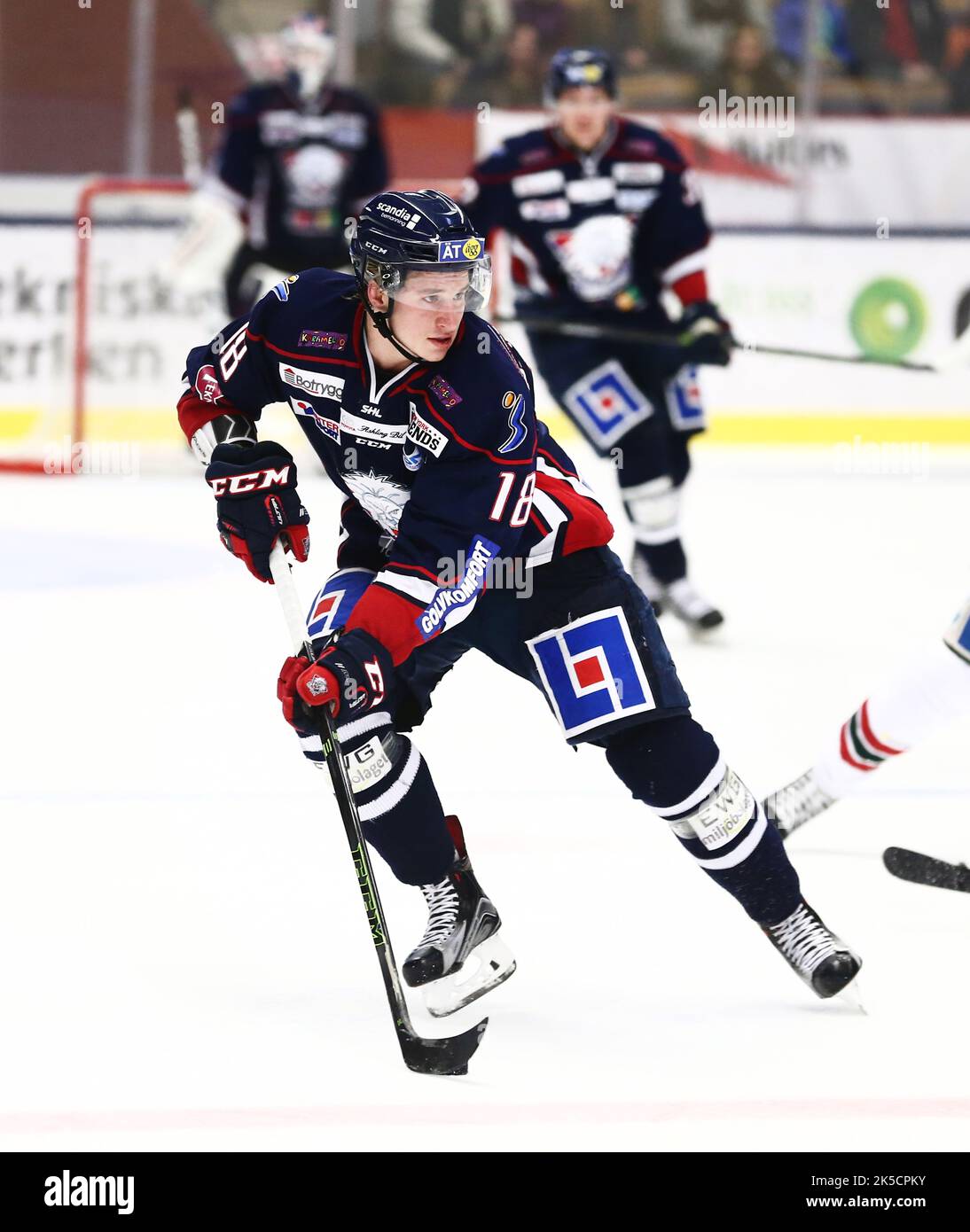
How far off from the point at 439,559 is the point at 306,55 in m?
5.51

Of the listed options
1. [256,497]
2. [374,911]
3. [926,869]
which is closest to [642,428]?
Answer: [926,869]

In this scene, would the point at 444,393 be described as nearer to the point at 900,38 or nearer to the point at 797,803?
the point at 797,803

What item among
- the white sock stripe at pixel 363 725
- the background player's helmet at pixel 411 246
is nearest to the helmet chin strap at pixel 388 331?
the background player's helmet at pixel 411 246

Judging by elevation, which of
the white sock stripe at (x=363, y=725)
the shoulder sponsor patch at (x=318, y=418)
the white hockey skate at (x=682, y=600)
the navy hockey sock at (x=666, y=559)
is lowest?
the white hockey skate at (x=682, y=600)

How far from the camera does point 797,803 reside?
330 cm

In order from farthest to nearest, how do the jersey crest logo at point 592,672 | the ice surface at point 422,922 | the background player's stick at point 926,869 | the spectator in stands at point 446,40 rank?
the spectator in stands at point 446,40, the background player's stick at point 926,869, the jersey crest logo at point 592,672, the ice surface at point 422,922

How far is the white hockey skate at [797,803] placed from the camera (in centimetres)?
328

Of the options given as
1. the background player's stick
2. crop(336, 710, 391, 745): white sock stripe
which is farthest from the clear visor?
the background player's stick

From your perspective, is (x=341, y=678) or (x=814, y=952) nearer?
(x=341, y=678)

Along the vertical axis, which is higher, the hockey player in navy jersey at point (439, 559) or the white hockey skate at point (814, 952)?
the hockey player in navy jersey at point (439, 559)

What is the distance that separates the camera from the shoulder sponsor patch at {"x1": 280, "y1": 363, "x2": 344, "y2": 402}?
2.58 meters

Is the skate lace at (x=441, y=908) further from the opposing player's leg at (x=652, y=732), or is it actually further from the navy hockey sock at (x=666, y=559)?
the navy hockey sock at (x=666, y=559)

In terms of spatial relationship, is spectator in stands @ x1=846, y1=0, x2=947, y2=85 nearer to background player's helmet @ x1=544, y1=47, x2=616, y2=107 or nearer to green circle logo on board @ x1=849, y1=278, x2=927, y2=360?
green circle logo on board @ x1=849, y1=278, x2=927, y2=360

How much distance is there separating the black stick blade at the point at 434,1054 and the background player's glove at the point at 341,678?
379 millimetres
